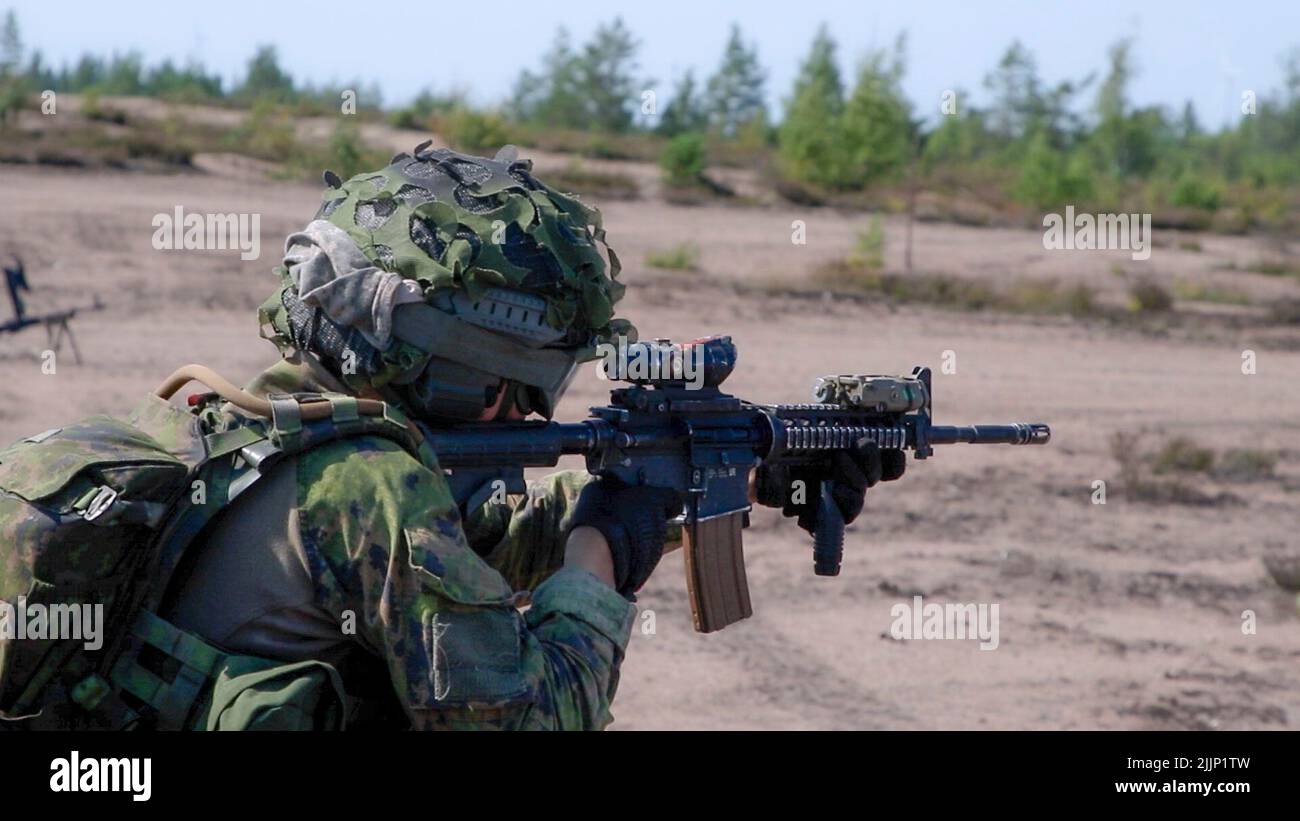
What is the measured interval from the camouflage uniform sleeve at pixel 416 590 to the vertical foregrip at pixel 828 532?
1.58 meters

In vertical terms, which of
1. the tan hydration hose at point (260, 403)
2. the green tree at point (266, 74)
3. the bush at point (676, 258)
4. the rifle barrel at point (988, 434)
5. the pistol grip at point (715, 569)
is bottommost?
the pistol grip at point (715, 569)

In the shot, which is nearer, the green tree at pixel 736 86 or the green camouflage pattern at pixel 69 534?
the green camouflage pattern at pixel 69 534

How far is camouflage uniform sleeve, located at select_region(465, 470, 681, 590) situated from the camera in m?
3.79

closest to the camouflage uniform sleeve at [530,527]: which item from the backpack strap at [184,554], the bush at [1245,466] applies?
the backpack strap at [184,554]

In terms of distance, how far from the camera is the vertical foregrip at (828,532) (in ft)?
14.3

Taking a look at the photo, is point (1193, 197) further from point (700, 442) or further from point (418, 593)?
point (418, 593)

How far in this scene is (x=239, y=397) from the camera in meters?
2.92

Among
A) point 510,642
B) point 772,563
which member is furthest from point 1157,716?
point 510,642

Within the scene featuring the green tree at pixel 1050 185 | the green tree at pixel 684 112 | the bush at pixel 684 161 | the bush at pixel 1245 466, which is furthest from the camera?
the green tree at pixel 684 112

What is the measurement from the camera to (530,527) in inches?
150

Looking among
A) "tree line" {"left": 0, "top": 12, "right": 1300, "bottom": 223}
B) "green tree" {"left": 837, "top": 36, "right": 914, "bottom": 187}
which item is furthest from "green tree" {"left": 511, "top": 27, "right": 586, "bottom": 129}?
"green tree" {"left": 837, "top": 36, "right": 914, "bottom": 187}

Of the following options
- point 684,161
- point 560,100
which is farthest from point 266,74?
point 684,161

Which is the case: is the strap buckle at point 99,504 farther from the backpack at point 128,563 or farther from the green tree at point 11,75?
the green tree at point 11,75
